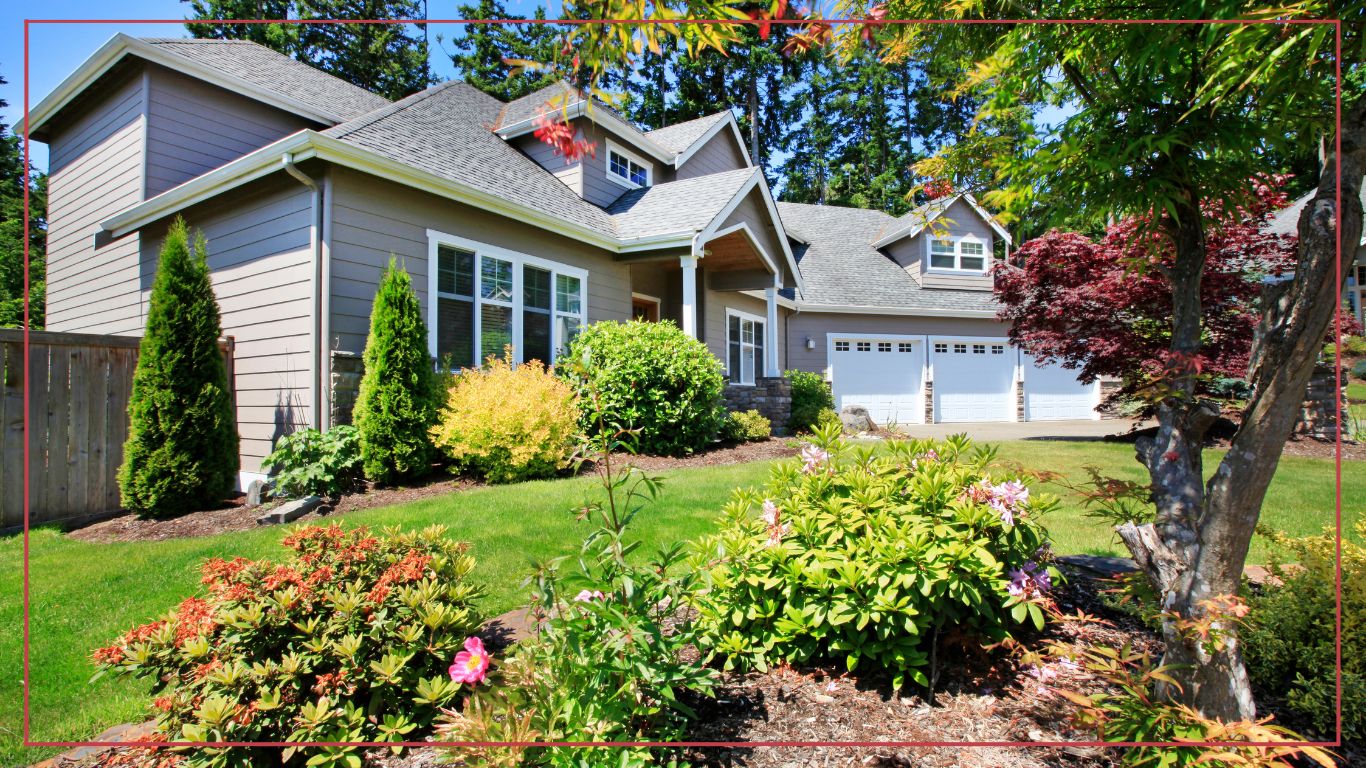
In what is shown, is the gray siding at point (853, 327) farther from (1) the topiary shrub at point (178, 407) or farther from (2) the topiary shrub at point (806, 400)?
(1) the topiary shrub at point (178, 407)

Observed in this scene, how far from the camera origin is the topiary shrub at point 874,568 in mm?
2002

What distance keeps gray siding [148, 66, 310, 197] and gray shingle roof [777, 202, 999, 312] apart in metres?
12.6

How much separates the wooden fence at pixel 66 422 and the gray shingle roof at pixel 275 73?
5582mm

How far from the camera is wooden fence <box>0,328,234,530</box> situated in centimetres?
559

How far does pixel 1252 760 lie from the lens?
4.86 feet

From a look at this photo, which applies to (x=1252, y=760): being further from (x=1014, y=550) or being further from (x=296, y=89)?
(x=296, y=89)

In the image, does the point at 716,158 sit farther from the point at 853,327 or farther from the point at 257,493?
the point at 257,493

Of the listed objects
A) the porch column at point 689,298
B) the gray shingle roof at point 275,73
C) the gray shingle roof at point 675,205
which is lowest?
the porch column at point 689,298

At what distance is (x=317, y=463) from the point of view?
607 cm

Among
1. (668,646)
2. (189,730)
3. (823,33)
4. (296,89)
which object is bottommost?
(189,730)

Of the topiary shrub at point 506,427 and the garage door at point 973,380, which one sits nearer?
the topiary shrub at point 506,427

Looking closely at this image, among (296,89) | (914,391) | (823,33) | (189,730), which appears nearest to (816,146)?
(914,391)

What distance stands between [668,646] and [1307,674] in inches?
88.7

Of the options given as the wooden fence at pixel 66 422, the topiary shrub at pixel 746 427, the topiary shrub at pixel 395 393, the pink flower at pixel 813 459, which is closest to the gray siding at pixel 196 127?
the wooden fence at pixel 66 422
